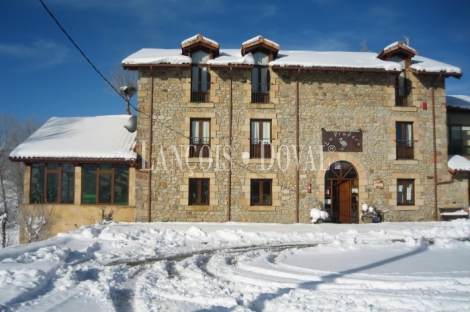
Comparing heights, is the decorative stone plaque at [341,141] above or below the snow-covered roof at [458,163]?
above

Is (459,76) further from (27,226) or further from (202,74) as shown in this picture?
(27,226)

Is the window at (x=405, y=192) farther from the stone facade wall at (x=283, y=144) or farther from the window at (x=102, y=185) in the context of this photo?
the window at (x=102, y=185)

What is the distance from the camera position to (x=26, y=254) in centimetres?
840

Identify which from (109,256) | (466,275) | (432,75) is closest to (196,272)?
(109,256)

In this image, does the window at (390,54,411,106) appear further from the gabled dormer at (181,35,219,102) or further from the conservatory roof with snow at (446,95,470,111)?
the gabled dormer at (181,35,219,102)

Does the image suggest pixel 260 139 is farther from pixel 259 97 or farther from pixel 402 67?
pixel 402 67

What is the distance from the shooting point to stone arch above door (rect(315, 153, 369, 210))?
56.6 feet

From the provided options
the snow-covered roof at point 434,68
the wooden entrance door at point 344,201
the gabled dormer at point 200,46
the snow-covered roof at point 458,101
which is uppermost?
the gabled dormer at point 200,46

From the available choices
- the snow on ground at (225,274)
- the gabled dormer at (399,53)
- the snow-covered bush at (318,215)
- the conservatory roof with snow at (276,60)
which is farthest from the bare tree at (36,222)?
the gabled dormer at (399,53)

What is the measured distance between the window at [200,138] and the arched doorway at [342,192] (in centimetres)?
554

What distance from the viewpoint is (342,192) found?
18062mm

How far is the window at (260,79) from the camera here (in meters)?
17.6

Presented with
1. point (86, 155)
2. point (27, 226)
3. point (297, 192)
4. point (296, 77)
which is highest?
point (296, 77)

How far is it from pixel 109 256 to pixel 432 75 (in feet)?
52.6
